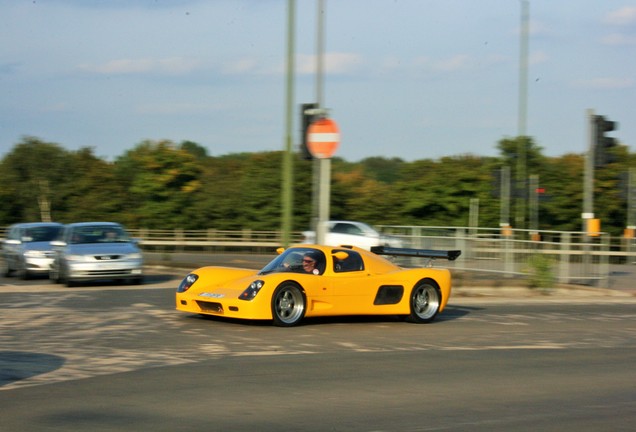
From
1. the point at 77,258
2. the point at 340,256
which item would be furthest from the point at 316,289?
the point at 77,258

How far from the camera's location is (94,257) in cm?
1970

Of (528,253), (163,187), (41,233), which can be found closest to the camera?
(528,253)

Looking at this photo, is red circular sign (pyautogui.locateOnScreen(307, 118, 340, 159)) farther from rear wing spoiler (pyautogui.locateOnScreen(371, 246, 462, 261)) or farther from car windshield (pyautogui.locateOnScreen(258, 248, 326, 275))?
car windshield (pyautogui.locateOnScreen(258, 248, 326, 275))

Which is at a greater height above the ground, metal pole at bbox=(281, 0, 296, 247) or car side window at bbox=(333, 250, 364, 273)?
metal pole at bbox=(281, 0, 296, 247)

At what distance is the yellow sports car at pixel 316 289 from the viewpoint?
12.9m

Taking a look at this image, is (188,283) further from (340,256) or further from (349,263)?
(349,263)

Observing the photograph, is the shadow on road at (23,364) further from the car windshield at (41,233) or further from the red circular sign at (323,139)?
the car windshield at (41,233)

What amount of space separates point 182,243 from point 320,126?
109 feet

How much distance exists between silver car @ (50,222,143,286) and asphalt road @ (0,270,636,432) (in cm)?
356

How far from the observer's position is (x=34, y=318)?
13.8 meters

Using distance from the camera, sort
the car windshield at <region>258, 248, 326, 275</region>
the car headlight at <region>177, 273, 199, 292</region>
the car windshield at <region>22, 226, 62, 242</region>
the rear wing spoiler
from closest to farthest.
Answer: the car windshield at <region>258, 248, 326, 275</region> → the car headlight at <region>177, 273, 199, 292</region> → the rear wing spoiler → the car windshield at <region>22, 226, 62, 242</region>

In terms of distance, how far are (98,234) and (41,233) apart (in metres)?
3.52

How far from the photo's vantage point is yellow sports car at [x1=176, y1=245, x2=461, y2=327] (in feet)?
42.3

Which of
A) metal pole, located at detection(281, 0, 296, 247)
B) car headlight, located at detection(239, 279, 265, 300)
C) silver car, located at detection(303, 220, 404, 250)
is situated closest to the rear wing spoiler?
car headlight, located at detection(239, 279, 265, 300)
